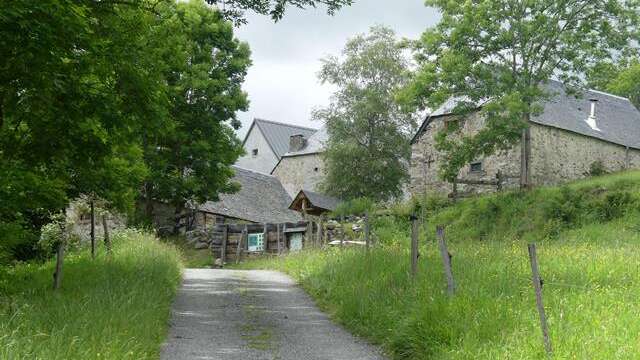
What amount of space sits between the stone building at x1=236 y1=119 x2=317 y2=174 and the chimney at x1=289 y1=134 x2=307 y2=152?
0.61 metres

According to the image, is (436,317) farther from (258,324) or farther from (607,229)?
(607,229)

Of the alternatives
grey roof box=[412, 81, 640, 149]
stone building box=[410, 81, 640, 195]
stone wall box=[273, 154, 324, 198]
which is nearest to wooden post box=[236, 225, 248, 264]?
stone building box=[410, 81, 640, 195]

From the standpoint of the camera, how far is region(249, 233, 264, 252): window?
33375 mm

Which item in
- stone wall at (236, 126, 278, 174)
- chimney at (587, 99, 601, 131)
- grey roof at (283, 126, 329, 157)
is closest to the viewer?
chimney at (587, 99, 601, 131)

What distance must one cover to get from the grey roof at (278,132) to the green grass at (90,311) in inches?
1731

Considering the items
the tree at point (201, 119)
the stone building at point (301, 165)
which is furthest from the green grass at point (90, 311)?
the stone building at point (301, 165)

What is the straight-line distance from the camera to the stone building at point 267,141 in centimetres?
5972

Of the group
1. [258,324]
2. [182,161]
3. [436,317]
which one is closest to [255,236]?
[182,161]

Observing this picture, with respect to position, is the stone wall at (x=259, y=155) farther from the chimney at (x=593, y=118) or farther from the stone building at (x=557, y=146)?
the chimney at (x=593, y=118)

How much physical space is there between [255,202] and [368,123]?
875cm

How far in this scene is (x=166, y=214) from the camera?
118ft

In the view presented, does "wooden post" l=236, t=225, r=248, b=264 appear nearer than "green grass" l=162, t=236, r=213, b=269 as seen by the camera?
No

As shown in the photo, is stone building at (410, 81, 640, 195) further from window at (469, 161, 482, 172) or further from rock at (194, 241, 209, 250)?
rock at (194, 241, 209, 250)

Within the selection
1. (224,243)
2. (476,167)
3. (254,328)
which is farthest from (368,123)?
(254,328)
